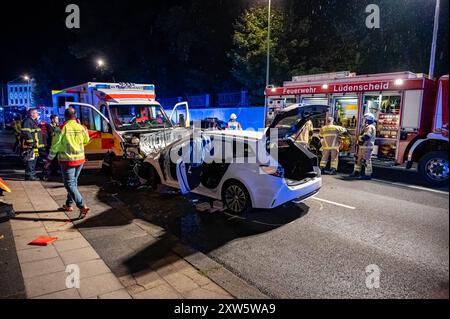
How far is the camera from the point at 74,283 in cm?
351

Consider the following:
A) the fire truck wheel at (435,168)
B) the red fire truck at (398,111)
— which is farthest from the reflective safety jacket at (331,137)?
the fire truck wheel at (435,168)

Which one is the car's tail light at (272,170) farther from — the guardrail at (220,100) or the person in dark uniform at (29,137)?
the guardrail at (220,100)

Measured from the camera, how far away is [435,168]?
327 inches

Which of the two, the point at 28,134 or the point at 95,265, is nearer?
the point at 95,265

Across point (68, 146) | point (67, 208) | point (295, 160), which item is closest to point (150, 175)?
point (67, 208)

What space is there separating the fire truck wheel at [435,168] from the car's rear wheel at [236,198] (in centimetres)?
550

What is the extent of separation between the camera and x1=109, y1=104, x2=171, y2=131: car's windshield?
920 centimetres

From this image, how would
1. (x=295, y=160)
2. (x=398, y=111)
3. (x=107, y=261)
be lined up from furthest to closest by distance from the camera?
1. (x=398, y=111)
2. (x=295, y=160)
3. (x=107, y=261)

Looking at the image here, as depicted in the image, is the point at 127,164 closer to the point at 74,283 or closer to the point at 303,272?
the point at 74,283

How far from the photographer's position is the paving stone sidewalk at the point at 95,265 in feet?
11.1

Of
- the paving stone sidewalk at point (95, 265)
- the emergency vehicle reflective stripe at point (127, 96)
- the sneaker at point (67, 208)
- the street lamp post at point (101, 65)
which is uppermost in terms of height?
the street lamp post at point (101, 65)

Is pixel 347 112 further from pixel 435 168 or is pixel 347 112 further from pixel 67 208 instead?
pixel 67 208

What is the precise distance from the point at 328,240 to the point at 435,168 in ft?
17.2

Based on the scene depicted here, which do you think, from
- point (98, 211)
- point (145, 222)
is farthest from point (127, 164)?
point (145, 222)
